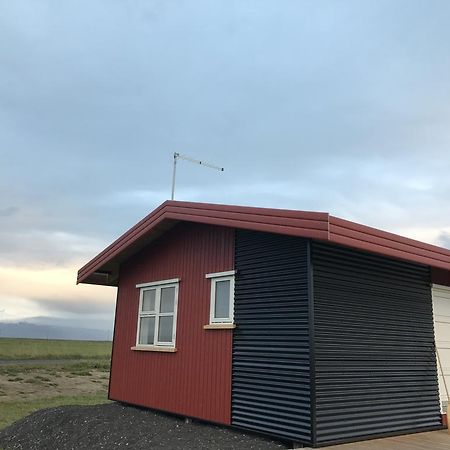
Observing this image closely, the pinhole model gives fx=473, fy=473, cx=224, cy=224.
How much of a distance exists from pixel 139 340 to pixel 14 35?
7942 mm

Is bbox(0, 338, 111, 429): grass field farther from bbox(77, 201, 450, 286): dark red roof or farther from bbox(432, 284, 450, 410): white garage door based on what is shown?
bbox(432, 284, 450, 410): white garage door

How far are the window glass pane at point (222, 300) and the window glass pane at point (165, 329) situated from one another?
147 centimetres

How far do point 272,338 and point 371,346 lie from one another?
1481 mm

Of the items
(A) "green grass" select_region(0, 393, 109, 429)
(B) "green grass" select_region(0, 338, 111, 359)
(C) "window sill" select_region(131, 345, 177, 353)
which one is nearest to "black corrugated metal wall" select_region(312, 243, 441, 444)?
(C) "window sill" select_region(131, 345, 177, 353)

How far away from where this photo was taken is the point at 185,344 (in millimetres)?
8453

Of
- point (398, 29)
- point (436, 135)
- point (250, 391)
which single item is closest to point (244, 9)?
point (398, 29)

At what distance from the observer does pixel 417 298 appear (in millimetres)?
7887

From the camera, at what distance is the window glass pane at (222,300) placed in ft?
25.8

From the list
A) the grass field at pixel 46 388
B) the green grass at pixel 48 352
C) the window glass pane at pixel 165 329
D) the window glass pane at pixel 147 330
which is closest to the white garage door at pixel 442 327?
the window glass pane at pixel 165 329

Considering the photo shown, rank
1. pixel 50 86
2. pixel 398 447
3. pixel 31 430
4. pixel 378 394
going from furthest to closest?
1. pixel 50 86
2. pixel 31 430
3. pixel 378 394
4. pixel 398 447

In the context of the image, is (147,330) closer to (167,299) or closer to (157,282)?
(167,299)

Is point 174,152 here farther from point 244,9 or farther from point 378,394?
point 378,394

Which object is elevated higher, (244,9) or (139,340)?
(244,9)

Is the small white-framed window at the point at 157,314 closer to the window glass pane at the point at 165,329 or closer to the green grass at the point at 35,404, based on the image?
the window glass pane at the point at 165,329
